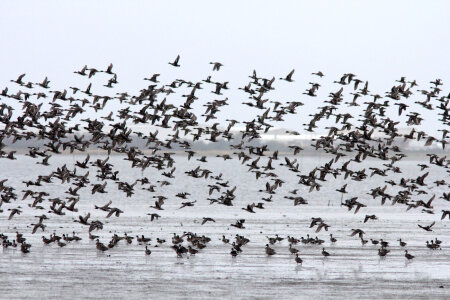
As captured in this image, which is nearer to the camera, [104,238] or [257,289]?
[257,289]

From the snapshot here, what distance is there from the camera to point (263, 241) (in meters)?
41.3

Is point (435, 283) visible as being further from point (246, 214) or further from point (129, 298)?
point (246, 214)

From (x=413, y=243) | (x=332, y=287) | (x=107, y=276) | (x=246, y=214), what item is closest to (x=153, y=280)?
(x=107, y=276)

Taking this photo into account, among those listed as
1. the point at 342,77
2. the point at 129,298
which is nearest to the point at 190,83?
the point at 342,77

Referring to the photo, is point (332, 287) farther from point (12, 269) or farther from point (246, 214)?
point (246, 214)

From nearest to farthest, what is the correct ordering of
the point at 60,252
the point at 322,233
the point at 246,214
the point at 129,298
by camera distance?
the point at 129,298
the point at 60,252
the point at 322,233
the point at 246,214

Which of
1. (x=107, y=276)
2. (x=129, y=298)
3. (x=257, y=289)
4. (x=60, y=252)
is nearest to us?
(x=129, y=298)

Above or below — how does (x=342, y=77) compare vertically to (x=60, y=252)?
above

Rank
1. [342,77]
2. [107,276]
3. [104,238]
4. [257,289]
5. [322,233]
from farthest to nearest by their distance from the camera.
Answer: [322,233] < [104,238] < [342,77] < [107,276] < [257,289]

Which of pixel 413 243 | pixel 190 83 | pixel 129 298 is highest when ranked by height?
pixel 190 83

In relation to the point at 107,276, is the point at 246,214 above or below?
above

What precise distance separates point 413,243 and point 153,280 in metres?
16.8

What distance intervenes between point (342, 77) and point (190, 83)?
7.02m

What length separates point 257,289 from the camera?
27984 millimetres
